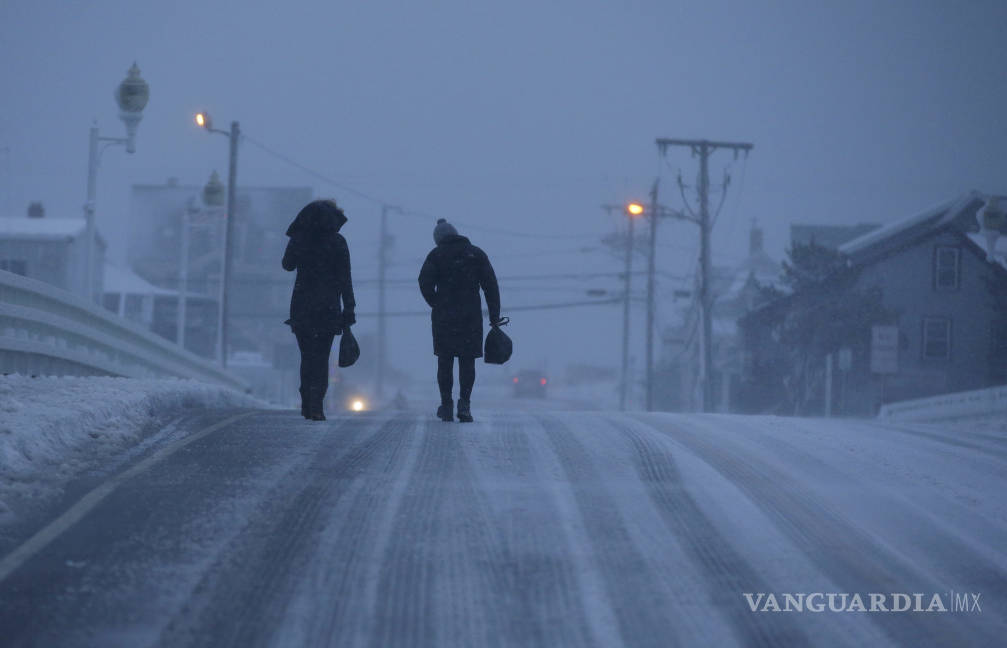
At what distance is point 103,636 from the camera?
481cm

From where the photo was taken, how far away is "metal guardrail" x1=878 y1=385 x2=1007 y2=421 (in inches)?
803

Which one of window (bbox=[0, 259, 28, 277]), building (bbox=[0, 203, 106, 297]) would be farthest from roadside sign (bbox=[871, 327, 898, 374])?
window (bbox=[0, 259, 28, 277])

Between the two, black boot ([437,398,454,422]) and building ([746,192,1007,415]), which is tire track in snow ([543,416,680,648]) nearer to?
black boot ([437,398,454,422])

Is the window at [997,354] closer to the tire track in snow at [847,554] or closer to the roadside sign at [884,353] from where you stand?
the roadside sign at [884,353]

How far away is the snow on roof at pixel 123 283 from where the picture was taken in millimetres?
55281

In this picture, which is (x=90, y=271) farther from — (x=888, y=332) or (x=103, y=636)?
(x=888, y=332)

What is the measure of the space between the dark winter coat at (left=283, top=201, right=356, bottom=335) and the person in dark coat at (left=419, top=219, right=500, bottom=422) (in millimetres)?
740

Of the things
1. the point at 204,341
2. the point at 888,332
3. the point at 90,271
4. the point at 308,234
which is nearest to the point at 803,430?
the point at 308,234

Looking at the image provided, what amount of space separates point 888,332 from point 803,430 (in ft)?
64.5

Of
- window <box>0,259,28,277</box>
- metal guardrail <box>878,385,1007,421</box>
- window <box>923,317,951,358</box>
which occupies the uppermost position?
window <box>0,259,28,277</box>

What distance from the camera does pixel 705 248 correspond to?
3903 cm

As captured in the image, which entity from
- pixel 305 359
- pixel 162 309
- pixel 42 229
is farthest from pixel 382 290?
pixel 305 359

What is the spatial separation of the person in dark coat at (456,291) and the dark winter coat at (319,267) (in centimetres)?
74

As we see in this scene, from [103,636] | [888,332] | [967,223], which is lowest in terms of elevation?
[103,636]
